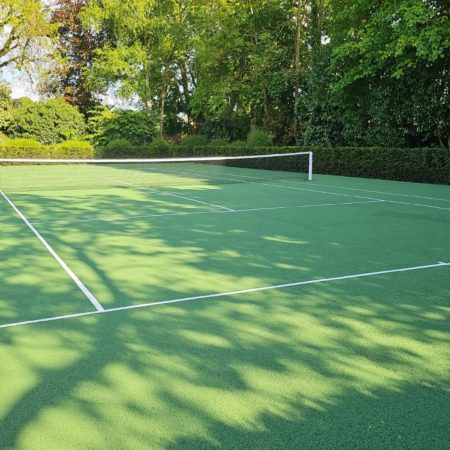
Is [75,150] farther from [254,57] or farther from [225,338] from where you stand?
[225,338]

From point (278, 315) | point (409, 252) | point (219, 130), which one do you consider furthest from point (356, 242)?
point (219, 130)

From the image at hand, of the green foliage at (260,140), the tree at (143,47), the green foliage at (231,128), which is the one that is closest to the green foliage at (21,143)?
the tree at (143,47)

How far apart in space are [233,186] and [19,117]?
26350 mm

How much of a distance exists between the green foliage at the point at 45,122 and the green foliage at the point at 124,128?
1.79 meters

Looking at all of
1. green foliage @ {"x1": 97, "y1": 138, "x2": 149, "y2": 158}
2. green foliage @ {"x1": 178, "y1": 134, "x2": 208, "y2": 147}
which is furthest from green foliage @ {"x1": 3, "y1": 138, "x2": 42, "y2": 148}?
green foliage @ {"x1": 178, "y1": 134, "x2": 208, "y2": 147}

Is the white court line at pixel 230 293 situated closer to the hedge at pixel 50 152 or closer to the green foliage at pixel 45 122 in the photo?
the hedge at pixel 50 152

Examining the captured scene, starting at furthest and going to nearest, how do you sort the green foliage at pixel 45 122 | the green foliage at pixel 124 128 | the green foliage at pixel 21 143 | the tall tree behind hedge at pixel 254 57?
the green foliage at pixel 124 128, the green foliage at pixel 45 122, the green foliage at pixel 21 143, the tall tree behind hedge at pixel 254 57

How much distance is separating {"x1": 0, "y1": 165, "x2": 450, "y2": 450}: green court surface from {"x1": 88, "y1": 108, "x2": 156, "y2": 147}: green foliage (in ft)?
104

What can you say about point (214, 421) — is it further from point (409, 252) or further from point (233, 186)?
point (233, 186)

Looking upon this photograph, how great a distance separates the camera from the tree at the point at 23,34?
1357 inches

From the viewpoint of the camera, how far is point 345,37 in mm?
21359

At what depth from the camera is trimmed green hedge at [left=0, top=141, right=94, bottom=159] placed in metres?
30.6

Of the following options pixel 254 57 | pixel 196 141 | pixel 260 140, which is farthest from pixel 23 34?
pixel 260 140

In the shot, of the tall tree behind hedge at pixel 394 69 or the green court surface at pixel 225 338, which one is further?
the tall tree behind hedge at pixel 394 69
